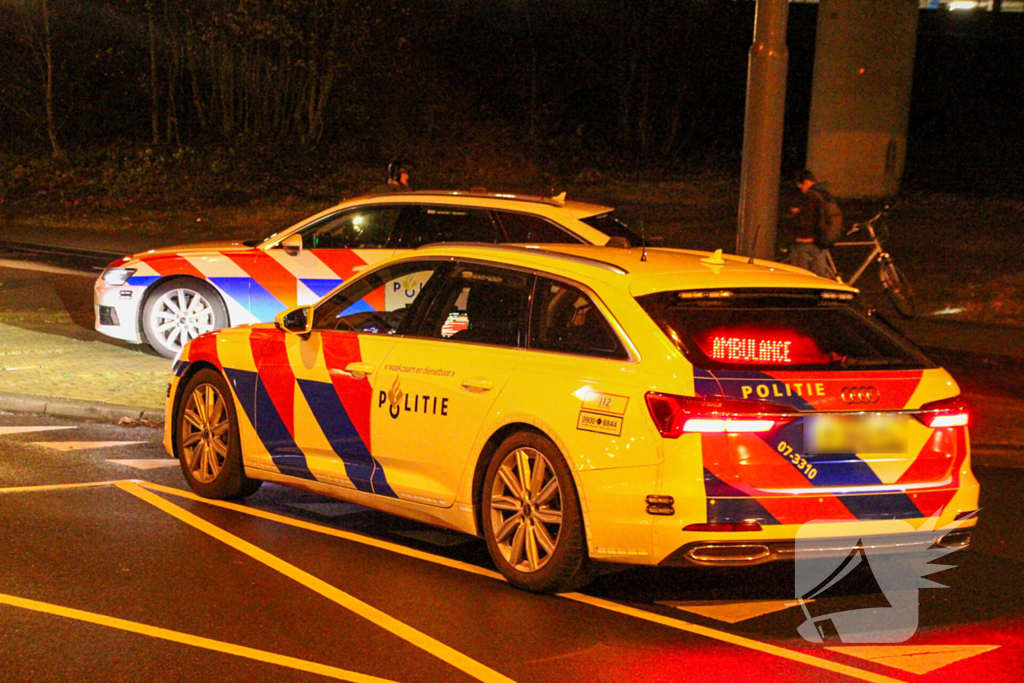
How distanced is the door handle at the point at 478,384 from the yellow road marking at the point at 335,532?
2.99ft

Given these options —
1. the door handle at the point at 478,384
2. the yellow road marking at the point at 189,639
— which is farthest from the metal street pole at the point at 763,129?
the yellow road marking at the point at 189,639

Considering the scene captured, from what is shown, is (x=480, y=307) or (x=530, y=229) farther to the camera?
(x=530, y=229)

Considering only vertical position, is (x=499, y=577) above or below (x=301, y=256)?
below

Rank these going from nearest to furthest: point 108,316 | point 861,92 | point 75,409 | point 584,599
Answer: point 584,599, point 75,409, point 108,316, point 861,92

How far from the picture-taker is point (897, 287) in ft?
52.6

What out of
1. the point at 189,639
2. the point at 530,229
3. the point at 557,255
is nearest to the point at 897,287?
the point at 530,229

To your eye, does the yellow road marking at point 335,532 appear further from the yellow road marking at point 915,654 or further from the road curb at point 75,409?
the road curb at point 75,409

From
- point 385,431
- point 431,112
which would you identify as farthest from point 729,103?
point 385,431

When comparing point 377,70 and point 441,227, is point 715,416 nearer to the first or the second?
point 441,227

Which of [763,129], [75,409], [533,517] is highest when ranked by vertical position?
[763,129]

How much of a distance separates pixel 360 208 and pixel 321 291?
2.72ft

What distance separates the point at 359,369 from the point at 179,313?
20.4ft

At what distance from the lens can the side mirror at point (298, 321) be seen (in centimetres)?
757

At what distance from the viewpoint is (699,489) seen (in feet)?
18.5
